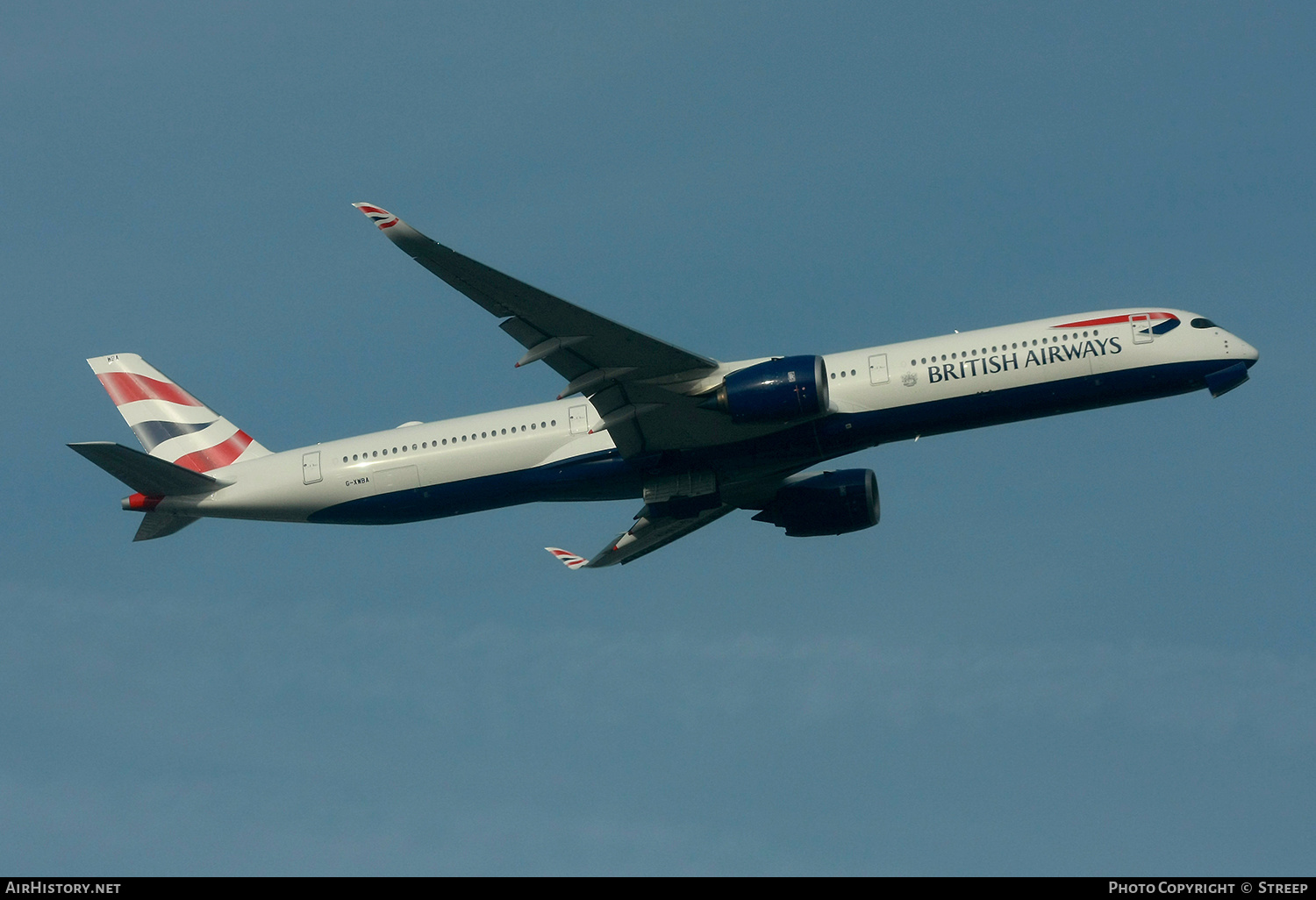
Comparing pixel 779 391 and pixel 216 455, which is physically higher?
pixel 216 455

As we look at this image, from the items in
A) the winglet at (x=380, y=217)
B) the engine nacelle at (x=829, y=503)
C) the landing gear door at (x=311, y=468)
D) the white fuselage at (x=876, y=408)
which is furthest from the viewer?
the engine nacelle at (x=829, y=503)

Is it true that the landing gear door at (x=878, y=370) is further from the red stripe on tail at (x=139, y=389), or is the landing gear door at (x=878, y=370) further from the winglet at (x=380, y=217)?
the red stripe on tail at (x=139, y=389)

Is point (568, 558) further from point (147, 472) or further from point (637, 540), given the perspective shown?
point (147, 472)

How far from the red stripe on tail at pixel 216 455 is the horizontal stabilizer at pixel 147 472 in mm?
2246

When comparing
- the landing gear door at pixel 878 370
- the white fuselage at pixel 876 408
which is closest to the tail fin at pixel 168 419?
the white fuselage at pixel 876 408

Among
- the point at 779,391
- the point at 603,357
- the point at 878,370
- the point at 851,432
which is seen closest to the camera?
the point at 779,391

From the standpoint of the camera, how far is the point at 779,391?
147ft

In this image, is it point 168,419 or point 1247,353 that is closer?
point 1247,353

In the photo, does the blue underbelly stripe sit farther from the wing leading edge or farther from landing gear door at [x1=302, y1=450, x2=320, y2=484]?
landing gear door at [x1=302, y1=450, x2=320, y2=484]

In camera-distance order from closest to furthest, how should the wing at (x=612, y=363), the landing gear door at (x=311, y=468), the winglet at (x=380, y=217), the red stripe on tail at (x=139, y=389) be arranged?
the winglet at (x=380, y=217)
the wing at (x=612, y=363)
the landing gear door at (x=311, y=468)
the red stripe on tail at (x=139, y=389)

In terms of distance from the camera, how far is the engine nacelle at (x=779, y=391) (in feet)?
146

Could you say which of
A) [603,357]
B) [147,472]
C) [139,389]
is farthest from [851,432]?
[139,389]

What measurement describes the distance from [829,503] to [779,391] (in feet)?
32.2
